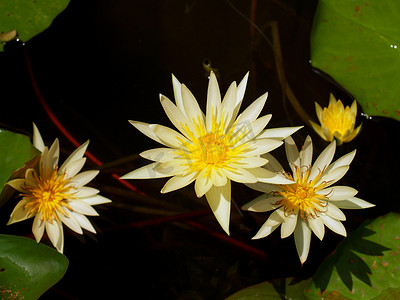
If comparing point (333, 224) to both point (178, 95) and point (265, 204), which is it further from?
point (178, 95)

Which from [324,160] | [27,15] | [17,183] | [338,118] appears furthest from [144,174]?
[27,15]

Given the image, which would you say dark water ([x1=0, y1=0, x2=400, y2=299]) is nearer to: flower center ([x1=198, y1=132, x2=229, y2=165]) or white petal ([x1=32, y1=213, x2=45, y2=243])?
white petal ([x1=32, y1=213, x2=45, y2=243])

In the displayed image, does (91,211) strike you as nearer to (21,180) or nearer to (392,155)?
(21,180)

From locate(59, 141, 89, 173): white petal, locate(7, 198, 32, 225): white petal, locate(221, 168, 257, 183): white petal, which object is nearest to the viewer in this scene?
locate(221, 168, 257, 183): white petal

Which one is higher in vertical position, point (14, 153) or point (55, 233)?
point (14, 153)

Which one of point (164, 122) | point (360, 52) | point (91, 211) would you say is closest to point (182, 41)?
point (164, 122)

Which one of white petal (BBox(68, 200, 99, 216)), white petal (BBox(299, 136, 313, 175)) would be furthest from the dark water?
white petal (BBox(299, 136, 313, 175))

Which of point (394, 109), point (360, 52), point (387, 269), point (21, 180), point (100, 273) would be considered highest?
point (360, 52)
